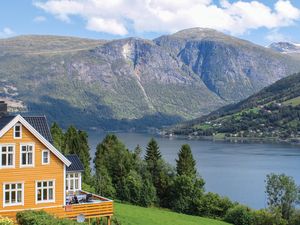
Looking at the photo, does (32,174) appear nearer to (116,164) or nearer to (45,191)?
(45,191)

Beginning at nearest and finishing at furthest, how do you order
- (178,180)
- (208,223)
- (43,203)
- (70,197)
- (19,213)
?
(19,213), (43,203), (70,197), (208,223), (178,180)

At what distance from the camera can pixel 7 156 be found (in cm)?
3362

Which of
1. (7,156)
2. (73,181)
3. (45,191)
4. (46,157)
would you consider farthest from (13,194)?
(73,181)

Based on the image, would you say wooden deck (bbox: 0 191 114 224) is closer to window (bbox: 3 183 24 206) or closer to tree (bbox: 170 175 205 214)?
window (bbox: 3 183 24 206)

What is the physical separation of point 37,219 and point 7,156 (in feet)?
25.3

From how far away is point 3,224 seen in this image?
78.6ft

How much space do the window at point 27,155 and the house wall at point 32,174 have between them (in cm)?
28

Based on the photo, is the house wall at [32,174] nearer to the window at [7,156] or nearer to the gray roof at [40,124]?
the window at [7,156]

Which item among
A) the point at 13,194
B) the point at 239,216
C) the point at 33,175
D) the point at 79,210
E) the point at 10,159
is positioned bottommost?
the point at 239,216

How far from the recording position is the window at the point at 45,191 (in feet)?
114

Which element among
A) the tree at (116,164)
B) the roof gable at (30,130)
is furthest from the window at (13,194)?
the tree at (116,164)

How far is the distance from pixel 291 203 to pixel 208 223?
36.6 metres

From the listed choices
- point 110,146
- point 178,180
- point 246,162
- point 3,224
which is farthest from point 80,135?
point 246,162

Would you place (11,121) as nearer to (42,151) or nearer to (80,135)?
(42,151)
